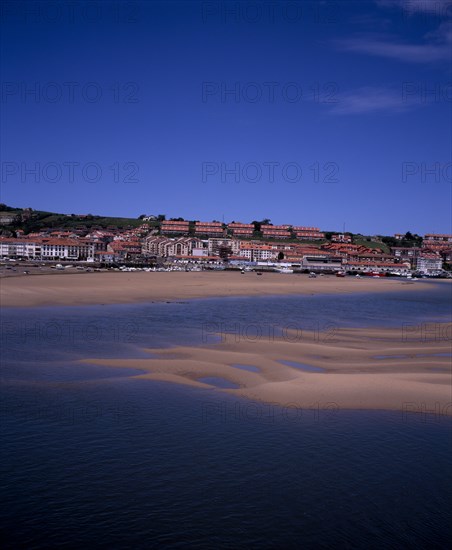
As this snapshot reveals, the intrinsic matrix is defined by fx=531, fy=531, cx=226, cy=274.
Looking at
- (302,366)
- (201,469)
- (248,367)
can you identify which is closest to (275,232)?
(302,366)

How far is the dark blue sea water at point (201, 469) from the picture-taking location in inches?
232

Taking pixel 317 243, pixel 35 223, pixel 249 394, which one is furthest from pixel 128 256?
pixel 249 394

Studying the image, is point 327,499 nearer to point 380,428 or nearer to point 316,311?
point 380,428

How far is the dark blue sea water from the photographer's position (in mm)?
5887

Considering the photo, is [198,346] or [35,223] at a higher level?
[35,223]

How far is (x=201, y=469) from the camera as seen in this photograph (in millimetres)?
7270

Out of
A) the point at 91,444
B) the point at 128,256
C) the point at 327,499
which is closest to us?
the point at 327,499

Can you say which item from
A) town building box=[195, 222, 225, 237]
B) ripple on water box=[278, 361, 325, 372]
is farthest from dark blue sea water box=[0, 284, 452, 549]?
town building box=[195, 222, 225, 237]

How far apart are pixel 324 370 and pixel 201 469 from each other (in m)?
6.74

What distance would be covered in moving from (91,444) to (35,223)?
146280mm

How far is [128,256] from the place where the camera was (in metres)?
104

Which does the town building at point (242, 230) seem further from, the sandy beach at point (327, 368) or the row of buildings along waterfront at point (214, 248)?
the sandy beach at point (327, 368)

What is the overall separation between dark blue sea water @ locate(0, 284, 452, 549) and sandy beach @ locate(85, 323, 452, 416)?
2.13ft

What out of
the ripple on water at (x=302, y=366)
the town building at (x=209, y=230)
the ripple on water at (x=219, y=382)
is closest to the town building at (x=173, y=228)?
the town building at (x=209, y=230)
